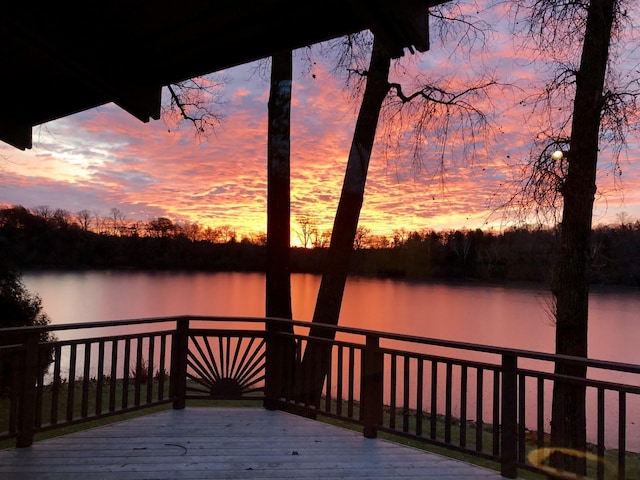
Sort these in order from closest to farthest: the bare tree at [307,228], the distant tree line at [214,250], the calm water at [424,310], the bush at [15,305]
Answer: the bush at [15,305] → the calm water at [424,310] → the bare tree at [307,228] → the distant tree line at [214,250]

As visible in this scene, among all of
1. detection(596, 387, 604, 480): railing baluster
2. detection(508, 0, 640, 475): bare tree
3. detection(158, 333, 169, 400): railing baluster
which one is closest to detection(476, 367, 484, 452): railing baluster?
detection(596, 387, 604, 480): railing baluster

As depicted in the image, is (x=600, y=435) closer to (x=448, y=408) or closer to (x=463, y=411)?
(x=463, y=411)

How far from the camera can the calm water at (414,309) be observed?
64.9 feet

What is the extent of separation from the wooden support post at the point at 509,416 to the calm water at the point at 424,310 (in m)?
7.53

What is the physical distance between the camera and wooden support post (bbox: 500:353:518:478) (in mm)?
2994

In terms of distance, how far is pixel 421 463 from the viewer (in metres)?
3.17

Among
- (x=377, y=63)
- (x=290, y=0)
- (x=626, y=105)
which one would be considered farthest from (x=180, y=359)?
(x=626, y=105)

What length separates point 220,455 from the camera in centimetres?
323

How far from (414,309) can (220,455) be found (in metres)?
26.8

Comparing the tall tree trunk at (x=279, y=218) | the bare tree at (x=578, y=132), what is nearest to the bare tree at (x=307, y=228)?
the tall tree trunk at (x=279, y=218)

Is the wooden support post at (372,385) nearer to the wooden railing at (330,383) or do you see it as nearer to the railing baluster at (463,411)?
the wooden railing at (330,383)

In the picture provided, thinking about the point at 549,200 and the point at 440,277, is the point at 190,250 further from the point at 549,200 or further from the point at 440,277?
the point at 549,200

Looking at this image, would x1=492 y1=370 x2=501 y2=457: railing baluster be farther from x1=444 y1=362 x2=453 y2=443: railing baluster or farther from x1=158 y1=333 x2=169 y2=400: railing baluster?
x1=158 y1=333 x2=169 y2=400: railing baluster

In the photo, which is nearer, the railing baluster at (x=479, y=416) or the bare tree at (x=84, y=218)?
the railing baluster at (x=479, y=416)
